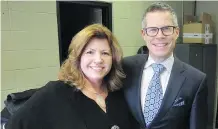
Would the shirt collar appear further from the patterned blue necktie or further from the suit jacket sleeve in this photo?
the suit jacket sleeve

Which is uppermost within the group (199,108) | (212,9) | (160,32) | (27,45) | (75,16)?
(212,9)

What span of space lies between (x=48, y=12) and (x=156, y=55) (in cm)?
167

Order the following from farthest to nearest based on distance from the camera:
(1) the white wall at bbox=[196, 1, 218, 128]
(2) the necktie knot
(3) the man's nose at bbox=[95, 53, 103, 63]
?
(1) the white wall at bbox=[196, 1, 218, 128]
(2) the necktie knot
(3) the man's nose at bbox=[95, 53, 103, 63]

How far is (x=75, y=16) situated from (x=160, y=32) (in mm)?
2069

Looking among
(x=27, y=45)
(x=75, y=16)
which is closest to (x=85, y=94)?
(x=27, y=45)

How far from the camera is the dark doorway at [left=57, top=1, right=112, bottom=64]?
3.05 m

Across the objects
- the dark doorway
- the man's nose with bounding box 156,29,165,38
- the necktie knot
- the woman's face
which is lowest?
the necktie knot

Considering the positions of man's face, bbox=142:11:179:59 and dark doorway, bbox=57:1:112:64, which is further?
dark doorway, bbox=57:1:112:64

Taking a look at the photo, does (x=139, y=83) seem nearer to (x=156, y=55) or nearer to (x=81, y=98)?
(x=156, y=55)

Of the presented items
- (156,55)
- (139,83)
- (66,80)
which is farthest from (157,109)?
(66,80)

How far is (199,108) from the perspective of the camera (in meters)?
1.54

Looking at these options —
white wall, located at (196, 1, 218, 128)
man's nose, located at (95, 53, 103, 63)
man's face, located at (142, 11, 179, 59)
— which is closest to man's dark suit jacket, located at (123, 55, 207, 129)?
man's face, located at (142, 11, 179, 59)

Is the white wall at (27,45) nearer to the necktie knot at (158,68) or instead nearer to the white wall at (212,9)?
the necktie knot at (158,68)

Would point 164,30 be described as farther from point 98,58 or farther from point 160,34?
point 98,58
